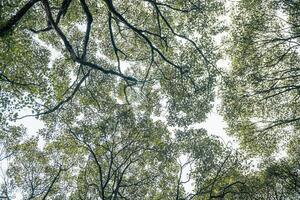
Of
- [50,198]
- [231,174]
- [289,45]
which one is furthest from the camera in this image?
[50,198]

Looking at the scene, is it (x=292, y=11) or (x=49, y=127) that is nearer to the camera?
(x=292, y=11)

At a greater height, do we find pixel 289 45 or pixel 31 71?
pixel 289 45

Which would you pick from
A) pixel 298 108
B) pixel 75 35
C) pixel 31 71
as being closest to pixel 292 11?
pixel 298 108

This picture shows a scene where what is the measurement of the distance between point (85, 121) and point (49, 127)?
2.20 meters

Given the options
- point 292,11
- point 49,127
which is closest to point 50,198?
point 49,127

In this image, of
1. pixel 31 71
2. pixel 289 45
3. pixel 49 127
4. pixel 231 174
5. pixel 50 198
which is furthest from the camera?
pixel 50 198

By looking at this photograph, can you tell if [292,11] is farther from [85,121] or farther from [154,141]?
[85,121]

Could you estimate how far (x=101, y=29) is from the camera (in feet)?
55.3

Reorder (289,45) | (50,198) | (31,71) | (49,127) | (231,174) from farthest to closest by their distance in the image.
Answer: (50,198) → (231,174) → (49,127) → (289,45) → (31,71)

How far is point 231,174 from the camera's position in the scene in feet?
59.8

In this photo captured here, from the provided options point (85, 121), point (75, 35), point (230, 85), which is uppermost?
point (75, 35)

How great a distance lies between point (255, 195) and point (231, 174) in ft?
8.92

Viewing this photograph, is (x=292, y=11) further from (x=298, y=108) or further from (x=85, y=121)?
(x=85, y=121)

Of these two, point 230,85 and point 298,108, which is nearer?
point 230,85
